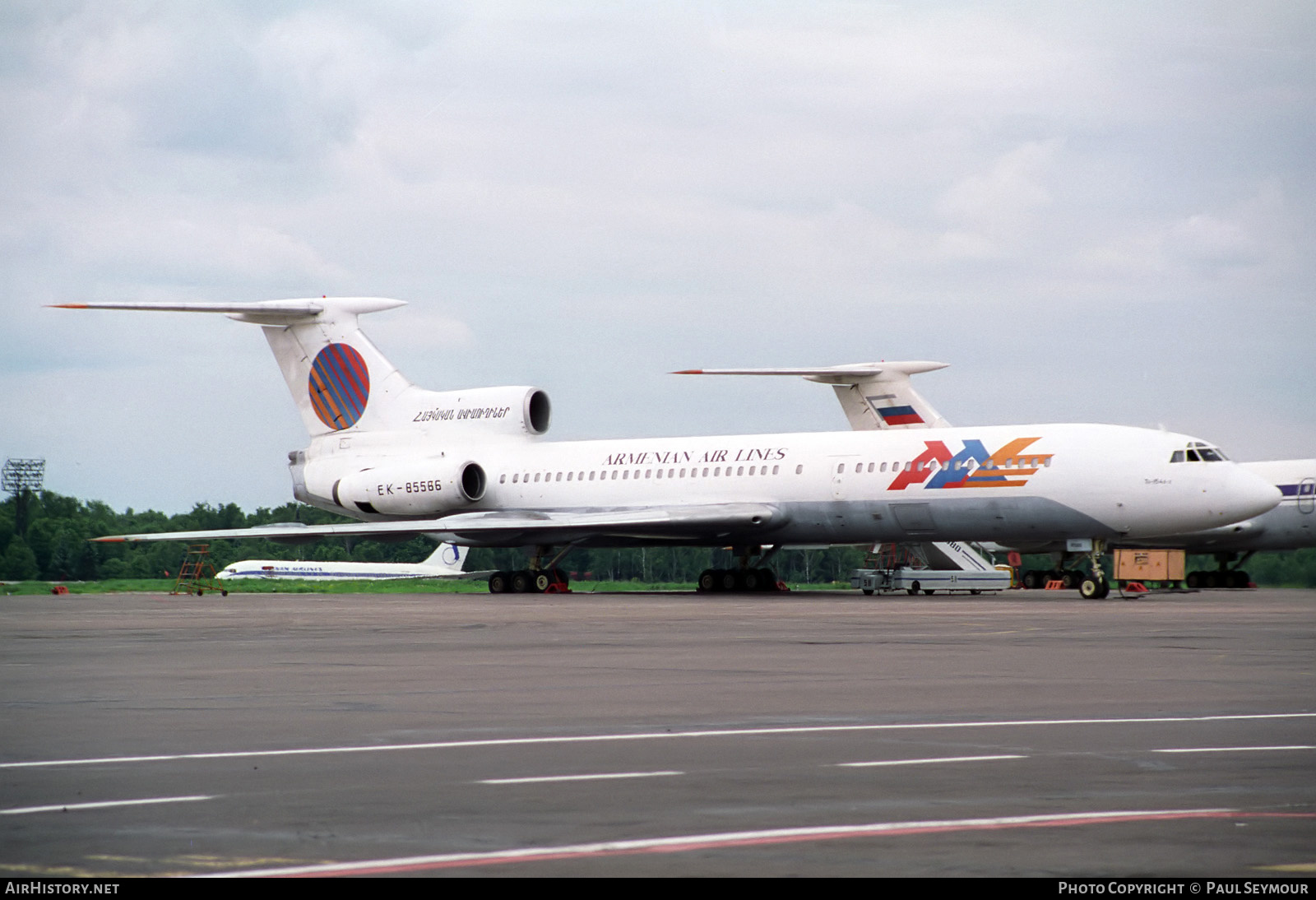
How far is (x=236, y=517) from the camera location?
8700 centimetres

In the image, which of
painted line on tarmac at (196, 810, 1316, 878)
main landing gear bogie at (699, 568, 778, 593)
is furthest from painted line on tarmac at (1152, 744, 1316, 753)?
main landing gear bogie at (699, 568, 778, 593)

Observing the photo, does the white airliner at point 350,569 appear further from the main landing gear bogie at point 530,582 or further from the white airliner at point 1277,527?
the white airliner at point 1277,527

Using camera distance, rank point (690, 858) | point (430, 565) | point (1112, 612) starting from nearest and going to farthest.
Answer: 1. point (690, 858)
2. point (1112, 612)
3. point (430, 565)

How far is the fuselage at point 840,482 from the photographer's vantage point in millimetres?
34719

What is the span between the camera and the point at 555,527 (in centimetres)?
4134

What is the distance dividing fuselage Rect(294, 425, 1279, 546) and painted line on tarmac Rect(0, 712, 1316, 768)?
80.9 feet

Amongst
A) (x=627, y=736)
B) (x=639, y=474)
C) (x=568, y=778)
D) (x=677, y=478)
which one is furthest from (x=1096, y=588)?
(x=568, y=778)

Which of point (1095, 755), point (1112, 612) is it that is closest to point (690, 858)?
point (1095, 755)

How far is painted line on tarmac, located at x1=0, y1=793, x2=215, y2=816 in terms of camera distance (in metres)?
7.00

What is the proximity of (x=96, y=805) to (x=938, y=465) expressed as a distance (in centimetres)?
3092

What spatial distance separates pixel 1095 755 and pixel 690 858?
3.54 metres

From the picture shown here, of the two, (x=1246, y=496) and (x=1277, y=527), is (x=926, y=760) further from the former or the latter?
(x=1277, y=527)

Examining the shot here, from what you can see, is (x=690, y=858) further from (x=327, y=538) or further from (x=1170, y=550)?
(x=1170, y=550)

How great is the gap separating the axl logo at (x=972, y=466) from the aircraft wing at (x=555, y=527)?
4.11 metres
